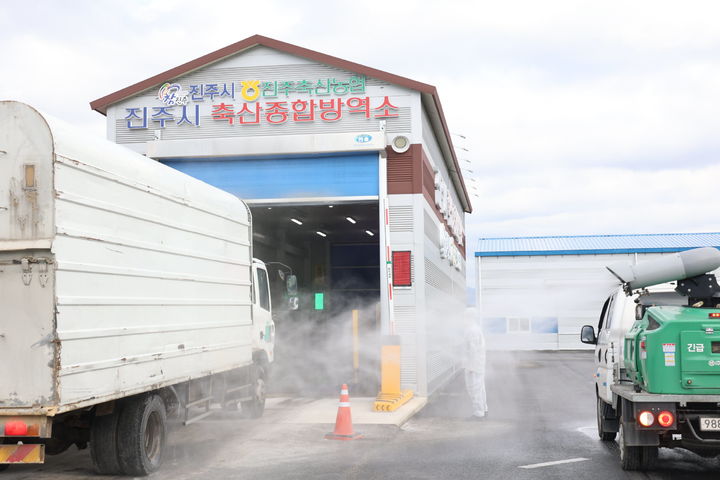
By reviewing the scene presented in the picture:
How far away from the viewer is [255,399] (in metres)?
13.6

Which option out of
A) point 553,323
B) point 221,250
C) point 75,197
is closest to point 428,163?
point 221,250

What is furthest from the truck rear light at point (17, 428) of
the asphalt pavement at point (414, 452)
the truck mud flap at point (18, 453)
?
the asphalt pavement at point (414, 452)

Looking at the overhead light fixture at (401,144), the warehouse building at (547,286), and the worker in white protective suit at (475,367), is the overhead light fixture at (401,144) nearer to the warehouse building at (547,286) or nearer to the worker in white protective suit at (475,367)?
the worker in white protective suit at (475,367)

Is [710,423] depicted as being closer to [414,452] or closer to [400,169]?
[414,452]

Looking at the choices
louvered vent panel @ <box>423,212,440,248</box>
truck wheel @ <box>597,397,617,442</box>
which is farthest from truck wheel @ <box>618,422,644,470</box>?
louvered vent panel @ <box>423,212,440,248</box>

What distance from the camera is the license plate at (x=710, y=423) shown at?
796 cm

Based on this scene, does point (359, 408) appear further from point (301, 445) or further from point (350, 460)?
point (350, 460)

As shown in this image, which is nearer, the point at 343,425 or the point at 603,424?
the point at 603,424

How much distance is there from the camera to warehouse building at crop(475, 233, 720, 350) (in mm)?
42188

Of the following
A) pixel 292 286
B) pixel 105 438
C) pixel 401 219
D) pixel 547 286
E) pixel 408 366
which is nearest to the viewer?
pixel 105 438

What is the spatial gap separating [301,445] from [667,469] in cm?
477

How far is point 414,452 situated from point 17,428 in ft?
17.2

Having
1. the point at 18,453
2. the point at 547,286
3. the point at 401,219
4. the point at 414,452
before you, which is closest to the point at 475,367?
the point at 401,219

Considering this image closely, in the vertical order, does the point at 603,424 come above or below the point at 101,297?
below
